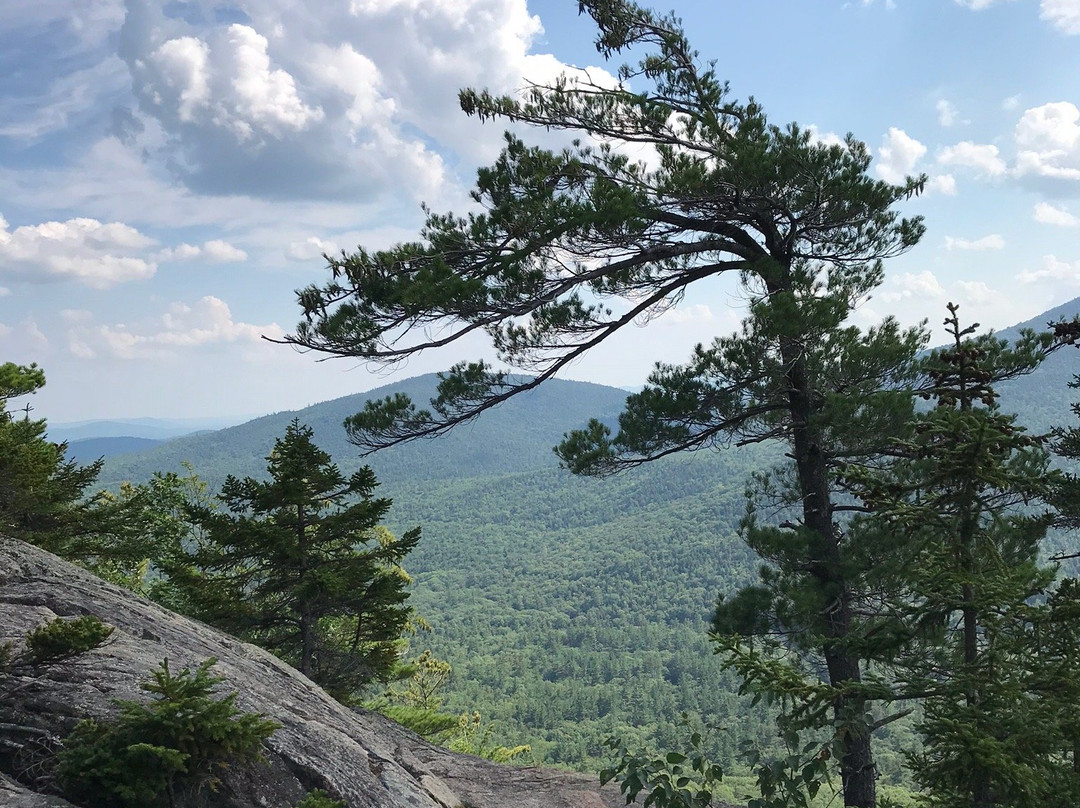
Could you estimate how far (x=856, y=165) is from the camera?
7223 mm

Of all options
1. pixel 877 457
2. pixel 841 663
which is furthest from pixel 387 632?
pixel 877 457

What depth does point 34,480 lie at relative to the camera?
7.59 meters

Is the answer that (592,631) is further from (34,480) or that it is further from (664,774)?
(664,774)

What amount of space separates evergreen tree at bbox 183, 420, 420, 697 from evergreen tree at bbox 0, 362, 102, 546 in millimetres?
1969

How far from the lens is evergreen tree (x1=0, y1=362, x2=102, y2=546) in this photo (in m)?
7.36

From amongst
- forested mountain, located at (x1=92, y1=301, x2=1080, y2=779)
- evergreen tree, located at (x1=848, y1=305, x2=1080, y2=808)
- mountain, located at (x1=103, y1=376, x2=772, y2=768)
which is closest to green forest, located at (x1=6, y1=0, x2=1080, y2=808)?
evergreen tree, located at (x1=848, y1=305, x2=1080, y2=808)

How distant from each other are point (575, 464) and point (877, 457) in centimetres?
347

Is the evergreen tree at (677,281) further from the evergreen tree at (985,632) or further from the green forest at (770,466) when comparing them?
the evergreen tree at (985,632)

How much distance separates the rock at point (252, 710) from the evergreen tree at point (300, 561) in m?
2.48

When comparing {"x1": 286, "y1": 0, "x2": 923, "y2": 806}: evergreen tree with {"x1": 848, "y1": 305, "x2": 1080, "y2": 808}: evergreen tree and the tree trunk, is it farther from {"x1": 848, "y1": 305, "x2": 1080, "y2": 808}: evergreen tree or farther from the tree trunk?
{"x1": 848, "y1": 305, "x2": 1080, "y2": 808}: evergreen tree

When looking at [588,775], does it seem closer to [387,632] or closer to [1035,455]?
[387,632]

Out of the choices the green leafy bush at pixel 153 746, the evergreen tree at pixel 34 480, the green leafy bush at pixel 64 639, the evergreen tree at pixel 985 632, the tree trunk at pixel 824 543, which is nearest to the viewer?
the evergreen tree at pixel 985 632

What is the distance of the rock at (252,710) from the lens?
140 inches

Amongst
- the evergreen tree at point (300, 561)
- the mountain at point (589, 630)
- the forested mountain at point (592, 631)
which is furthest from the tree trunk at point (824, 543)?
the mountain at point (589, 630)
